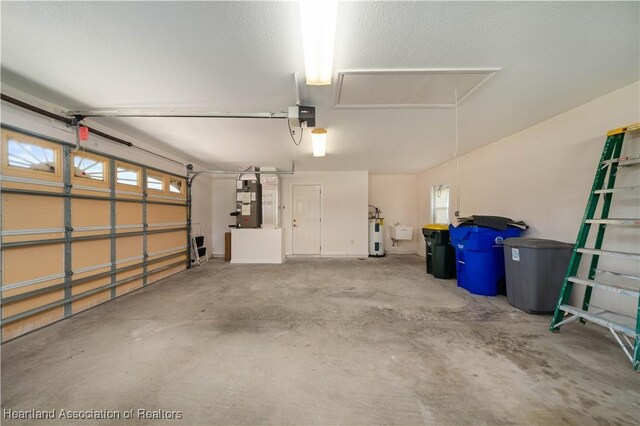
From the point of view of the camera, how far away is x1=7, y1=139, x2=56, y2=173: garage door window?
79.6 inches

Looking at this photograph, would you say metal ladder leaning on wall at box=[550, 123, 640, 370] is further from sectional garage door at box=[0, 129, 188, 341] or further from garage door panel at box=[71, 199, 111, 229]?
garage door panel at box=[71, 199, 111, 229]

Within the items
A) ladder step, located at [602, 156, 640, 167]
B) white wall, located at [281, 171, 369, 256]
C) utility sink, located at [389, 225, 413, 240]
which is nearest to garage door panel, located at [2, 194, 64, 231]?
white wall, located at [281, 171, 369, 256]

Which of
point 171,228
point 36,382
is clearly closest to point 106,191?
point 171,228

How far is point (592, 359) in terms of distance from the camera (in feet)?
5.48

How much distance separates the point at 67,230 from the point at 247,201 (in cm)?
307

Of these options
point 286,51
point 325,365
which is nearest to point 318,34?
point 286,51

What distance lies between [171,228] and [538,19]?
5.33m

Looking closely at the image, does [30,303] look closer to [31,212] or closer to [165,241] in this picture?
[31,212]

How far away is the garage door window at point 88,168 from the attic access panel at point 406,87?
10.3ft

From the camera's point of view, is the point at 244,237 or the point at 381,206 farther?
the point at 381,206

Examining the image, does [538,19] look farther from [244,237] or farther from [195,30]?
[244,237]

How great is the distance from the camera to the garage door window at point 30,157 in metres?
2.02

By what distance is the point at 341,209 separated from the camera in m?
6.10

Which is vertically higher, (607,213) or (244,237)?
(607,213)
